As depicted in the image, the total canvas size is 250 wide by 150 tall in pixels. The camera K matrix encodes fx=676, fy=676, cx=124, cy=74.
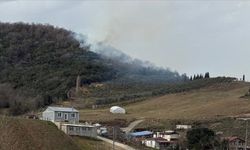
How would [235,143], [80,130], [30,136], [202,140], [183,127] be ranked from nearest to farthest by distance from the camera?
1. [30,136]
2. [202,140]
3. [80,130]
4. [235,143]
5. [183,127]

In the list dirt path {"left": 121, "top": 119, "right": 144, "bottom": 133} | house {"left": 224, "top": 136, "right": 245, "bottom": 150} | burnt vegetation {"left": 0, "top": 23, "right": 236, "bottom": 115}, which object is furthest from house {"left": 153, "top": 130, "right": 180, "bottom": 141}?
burnt vegetation {"left": 0, "top": 23, "right": 236, "bottom": 115}

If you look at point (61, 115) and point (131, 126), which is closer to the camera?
point (61, 115)

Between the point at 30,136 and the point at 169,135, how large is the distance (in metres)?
39.2

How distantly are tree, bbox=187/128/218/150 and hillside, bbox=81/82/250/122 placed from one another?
25527mm

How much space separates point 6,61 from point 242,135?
9420 centimetres

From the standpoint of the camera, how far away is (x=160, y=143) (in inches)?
3696

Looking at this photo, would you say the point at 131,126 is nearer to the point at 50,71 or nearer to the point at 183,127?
the point at 183,127

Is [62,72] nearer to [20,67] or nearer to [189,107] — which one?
[20,67]

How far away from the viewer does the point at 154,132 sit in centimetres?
10394

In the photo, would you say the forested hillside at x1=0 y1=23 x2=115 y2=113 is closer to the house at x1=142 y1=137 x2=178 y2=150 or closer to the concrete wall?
the house at x1=142 y1=137 x2=178 y2=150

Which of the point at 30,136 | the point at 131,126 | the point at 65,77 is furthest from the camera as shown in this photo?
the point at 65,77

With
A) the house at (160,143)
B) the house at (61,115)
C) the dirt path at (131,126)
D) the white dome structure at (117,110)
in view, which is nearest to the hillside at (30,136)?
the house at (160,143)

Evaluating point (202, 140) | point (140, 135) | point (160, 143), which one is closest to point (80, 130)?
point (160, 143)

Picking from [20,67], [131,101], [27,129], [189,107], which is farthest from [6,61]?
[27,129]
